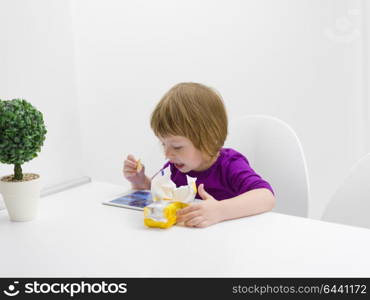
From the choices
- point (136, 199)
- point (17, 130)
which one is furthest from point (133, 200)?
point (17, 130)

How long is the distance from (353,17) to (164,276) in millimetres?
1498

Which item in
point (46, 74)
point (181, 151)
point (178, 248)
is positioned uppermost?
point (46, 74)

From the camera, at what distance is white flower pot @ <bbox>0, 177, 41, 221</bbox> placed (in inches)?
36.4

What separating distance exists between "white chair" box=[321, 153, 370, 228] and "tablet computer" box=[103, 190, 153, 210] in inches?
17.7

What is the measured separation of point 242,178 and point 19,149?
0.52m

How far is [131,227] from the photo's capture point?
887 millimetres

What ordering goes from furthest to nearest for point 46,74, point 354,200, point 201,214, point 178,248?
point 46,74 → point 354,200 → point 201,214 → point 178,248

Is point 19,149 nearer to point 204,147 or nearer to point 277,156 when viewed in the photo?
point 204,147

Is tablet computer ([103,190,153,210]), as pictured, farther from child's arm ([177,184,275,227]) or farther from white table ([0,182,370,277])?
child's arm ([177,184,275,227])

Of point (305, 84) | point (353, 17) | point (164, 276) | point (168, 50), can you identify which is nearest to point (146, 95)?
point (168, 50)

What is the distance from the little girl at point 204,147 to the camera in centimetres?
102

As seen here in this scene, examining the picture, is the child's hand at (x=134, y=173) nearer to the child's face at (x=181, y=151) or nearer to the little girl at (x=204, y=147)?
the little girl at (x=204, y=147)

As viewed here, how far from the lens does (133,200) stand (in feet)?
3.52

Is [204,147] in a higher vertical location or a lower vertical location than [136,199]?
higher
